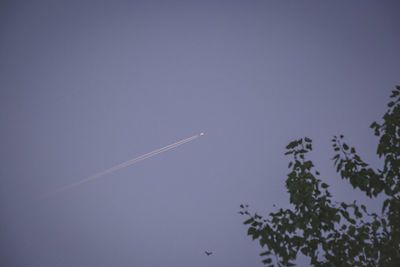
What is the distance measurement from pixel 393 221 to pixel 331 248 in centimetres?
116

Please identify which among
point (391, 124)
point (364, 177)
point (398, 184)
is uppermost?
point (391, 124)

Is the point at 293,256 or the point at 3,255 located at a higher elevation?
the point at 3,255

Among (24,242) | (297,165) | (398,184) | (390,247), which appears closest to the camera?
(390,247)

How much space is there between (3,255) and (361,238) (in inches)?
10461

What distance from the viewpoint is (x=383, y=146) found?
12.8 ft

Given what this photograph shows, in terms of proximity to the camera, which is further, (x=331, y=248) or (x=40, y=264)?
(x=40, y=264)

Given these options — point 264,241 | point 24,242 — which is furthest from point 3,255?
point 264,241

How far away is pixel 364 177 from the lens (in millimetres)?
3838

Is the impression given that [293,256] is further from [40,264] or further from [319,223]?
[40,264]

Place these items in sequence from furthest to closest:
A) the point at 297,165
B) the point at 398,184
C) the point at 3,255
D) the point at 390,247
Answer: the point at 3,255 < the point at 297,165 < the point at 398,184 < the point at 390,247

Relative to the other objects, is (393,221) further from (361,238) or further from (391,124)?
(391,124)

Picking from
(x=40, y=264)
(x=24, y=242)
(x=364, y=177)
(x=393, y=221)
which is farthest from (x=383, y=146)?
(x=24, y=242)

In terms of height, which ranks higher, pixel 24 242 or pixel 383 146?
pixel 24 242

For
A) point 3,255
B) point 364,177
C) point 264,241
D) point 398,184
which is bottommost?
point 264,241
